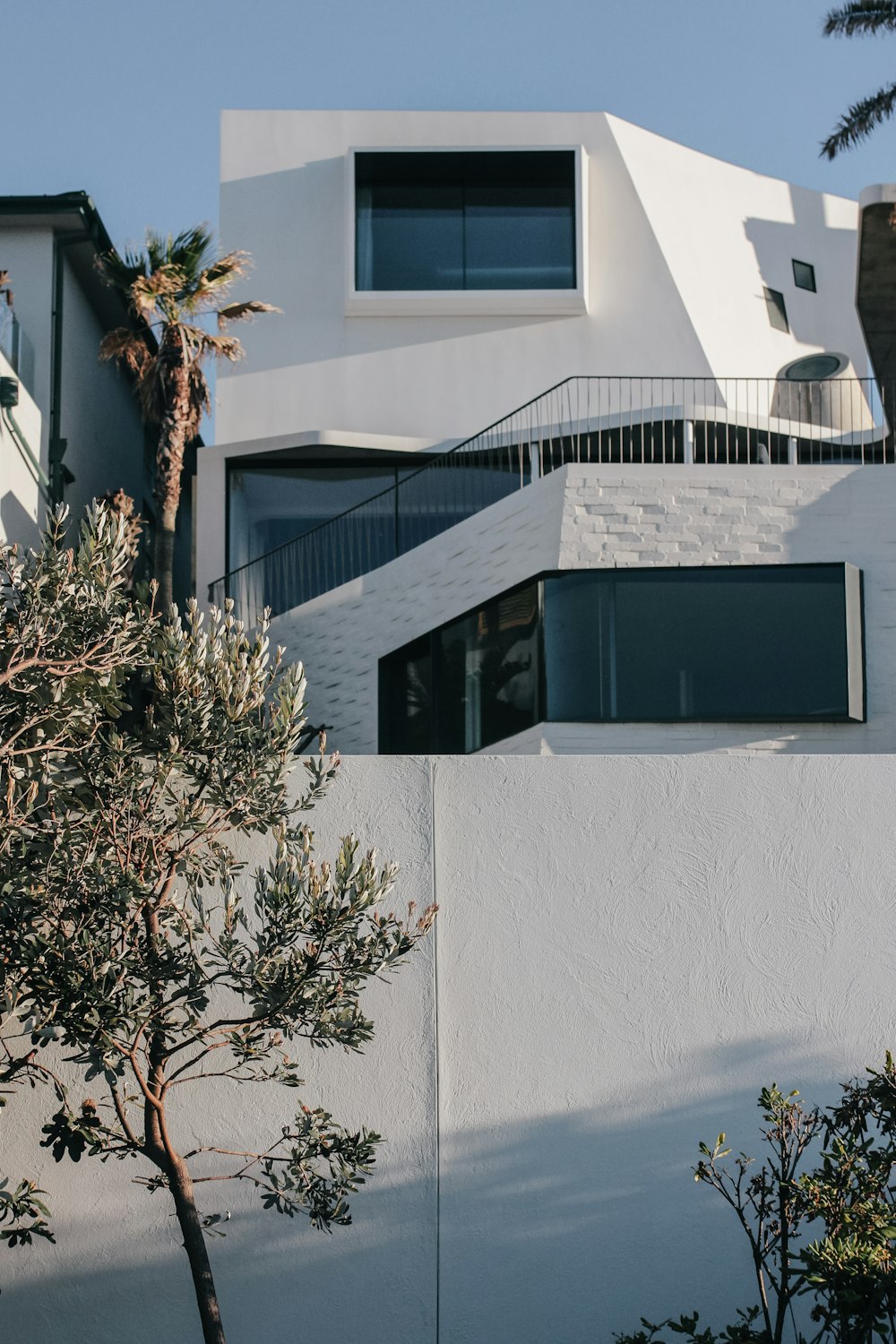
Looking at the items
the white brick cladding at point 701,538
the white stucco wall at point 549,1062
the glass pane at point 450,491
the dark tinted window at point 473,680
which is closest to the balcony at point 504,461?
the glass pane at point 450,491

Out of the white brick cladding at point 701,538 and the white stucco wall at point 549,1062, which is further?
the white brick cladding at point 701,538

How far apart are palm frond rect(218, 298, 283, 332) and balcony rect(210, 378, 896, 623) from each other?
3077 millimetres

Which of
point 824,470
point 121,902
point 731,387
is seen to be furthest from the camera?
point 731,387

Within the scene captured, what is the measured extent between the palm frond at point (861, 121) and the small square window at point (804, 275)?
8.91 feet

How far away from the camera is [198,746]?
789 centimetres

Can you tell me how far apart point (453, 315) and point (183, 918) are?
50.6 feet

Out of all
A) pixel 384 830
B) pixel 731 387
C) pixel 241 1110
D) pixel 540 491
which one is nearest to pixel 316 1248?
pixel 241 1110

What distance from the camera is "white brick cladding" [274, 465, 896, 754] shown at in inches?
595

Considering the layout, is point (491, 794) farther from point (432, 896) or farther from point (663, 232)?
point (663, 232)

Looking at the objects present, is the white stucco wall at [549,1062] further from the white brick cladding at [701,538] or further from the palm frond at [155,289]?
the palm frond at [155,289]

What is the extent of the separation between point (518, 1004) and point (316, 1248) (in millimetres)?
1652

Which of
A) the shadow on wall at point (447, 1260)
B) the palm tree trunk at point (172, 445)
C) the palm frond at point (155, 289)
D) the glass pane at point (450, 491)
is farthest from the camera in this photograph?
the palm tree trunk at point (172, 445)

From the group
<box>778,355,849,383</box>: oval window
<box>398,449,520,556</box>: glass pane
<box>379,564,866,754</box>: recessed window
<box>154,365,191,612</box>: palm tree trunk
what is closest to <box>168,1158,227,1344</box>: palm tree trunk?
<box>379,564,866,754</box>: recessed window

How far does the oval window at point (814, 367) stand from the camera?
73.9 ft
